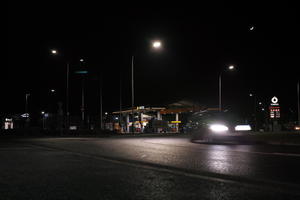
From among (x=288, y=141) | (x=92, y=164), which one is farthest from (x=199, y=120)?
(x=92, y=164)

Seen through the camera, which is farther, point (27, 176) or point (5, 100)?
point (5, 100)

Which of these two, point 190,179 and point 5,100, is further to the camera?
point 5,100

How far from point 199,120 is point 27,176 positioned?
4379cm

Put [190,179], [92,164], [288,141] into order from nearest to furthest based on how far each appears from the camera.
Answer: [190,179], [92,164], [288,141]

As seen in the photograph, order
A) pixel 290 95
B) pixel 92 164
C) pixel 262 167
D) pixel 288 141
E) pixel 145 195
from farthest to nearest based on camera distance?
pixel 290 95 < pixel 288 141 < pixel 92 164 < pixel 262 167 < pixel 145 195

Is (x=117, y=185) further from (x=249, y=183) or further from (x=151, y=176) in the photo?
(x=249, y=183)

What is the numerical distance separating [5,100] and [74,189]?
248ft

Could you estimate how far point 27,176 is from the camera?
9.18m

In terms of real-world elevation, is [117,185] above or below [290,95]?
below

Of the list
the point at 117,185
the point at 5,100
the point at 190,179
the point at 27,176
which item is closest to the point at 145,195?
the point at 117,185

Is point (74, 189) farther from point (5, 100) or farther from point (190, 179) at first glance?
point (5, 100)

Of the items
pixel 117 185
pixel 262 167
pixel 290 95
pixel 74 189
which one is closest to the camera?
pixel 74 189

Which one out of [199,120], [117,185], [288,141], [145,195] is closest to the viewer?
[145,195]

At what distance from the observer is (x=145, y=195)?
686 cm
